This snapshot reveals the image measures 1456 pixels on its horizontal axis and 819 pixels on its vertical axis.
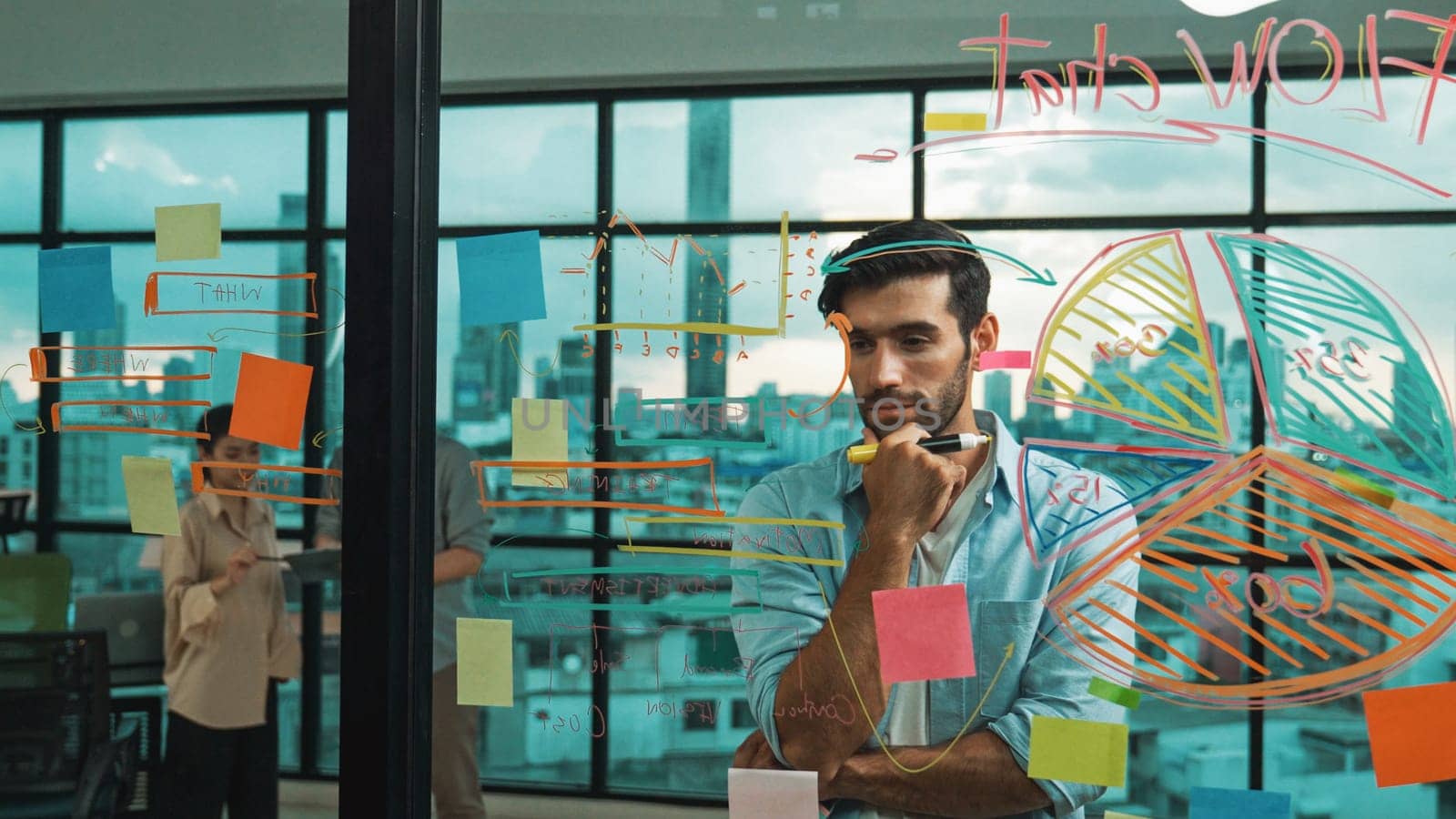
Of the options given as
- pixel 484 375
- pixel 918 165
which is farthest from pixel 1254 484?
pixel 484 375

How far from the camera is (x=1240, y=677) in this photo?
154 cm

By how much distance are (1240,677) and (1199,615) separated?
0.11 metres

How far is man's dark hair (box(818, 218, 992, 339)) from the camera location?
1.59 metres

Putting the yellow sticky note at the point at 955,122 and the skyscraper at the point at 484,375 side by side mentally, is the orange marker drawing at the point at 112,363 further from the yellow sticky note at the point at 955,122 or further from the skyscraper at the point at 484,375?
the yellow sticky note at the point at 955,122

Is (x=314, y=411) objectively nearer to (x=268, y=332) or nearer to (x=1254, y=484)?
(x=268, y=332)

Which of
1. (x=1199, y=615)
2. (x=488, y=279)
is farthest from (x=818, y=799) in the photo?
(x=488, y=279)

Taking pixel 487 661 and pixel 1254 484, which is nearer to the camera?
pixel 1254 484

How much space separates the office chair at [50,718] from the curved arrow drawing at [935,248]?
1.56m

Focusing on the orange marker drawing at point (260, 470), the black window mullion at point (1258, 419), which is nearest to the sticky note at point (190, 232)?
the orange marker drawing at point (260, 470)

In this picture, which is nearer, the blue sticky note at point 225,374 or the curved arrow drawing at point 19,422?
the blue sticky note at point 225,374

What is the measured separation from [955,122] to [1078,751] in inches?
37.9

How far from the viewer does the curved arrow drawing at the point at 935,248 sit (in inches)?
61.9

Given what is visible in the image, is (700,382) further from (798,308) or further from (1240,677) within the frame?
(1240,677)

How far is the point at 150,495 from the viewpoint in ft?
6.30
